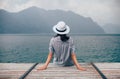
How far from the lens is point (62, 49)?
6.01 m

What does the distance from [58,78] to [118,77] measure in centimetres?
139

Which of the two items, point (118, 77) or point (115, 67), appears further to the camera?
point (115, 67)

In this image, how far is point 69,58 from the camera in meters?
6.16

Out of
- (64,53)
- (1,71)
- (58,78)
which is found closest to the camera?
(58,78)

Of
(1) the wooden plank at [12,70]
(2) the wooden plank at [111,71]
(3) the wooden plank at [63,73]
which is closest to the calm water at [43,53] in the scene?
(1) the wooden plank at [12,70]

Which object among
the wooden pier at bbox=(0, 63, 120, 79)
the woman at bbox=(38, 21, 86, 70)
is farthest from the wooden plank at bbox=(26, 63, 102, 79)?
the woman at bbox=(38, 21, 86, 70)

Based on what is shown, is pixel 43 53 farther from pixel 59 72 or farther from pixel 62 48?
pixel 59 72

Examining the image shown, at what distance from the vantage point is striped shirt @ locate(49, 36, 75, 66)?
5.94 metres

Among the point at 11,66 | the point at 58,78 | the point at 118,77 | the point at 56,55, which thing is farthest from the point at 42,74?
the point at 118,77

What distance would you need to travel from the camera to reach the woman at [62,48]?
5750mm

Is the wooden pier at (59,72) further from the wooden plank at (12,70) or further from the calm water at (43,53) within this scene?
the calm water at (43,53)

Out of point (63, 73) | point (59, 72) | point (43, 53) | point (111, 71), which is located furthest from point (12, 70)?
point (43, 53)

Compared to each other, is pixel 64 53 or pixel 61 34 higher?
pixel 61 34

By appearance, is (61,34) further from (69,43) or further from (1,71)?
(1,71)
